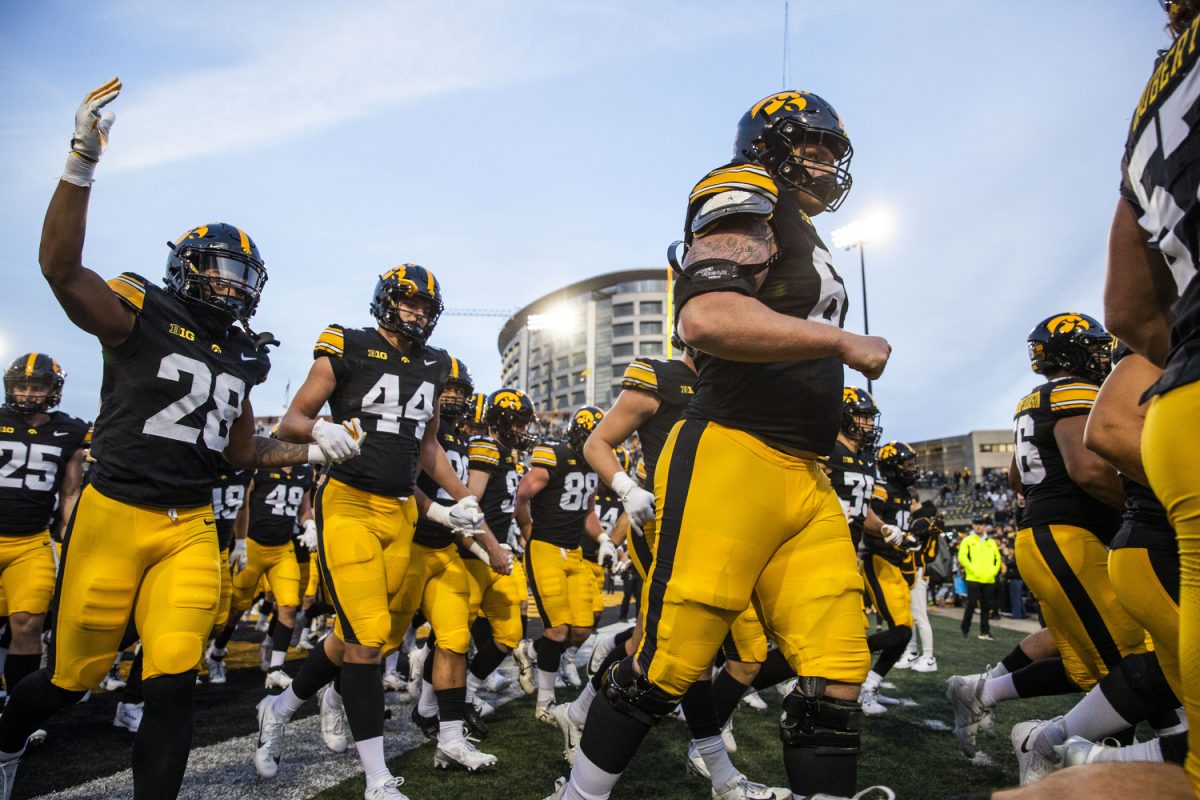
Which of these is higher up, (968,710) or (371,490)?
(371,490)

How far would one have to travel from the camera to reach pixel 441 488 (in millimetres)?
5961

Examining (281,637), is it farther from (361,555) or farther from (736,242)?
(736,242)

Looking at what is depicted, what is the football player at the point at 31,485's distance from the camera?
500 cm

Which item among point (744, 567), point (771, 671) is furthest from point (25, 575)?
point (744, 567)

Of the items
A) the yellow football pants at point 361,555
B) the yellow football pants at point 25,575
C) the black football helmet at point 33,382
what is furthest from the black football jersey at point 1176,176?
the black football helmet at point 33,382

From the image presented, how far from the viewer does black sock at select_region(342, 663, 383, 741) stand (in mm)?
3719

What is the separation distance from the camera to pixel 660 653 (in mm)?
2279

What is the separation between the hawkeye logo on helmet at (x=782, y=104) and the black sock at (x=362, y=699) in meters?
3.30

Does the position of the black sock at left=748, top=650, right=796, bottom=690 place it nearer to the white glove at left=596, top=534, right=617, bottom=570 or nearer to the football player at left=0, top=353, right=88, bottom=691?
the white glove at left=596, top=534, right=617, bottom=570

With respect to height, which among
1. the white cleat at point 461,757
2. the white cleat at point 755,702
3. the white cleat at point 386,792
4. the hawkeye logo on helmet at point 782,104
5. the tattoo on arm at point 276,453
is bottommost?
the white cleat at point 755,702

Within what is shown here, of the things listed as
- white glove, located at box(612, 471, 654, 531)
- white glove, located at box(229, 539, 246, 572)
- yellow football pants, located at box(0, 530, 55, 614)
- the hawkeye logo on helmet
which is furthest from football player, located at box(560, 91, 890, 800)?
white glove, located at box(229, 539, 246, 572)

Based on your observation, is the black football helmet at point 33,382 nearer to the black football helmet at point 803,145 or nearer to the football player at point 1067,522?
the black football helmet at point 803,145

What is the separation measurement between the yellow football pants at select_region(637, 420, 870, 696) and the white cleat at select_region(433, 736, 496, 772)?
8.11 feet

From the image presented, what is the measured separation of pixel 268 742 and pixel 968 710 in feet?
14.1
